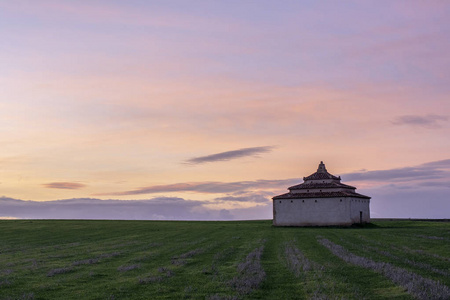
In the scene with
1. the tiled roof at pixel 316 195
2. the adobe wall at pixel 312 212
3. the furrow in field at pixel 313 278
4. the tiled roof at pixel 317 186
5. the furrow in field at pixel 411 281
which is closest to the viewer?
the furrow in field at pixel 411 281

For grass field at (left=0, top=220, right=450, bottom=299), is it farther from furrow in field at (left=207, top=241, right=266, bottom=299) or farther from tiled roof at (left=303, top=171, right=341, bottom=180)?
tiled roof at (left=303, top=171, right=341, bottom=180)

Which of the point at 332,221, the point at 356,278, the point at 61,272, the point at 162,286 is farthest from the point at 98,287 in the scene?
the point at 332,221

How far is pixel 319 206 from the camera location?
293 feet

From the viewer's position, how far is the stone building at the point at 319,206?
3457 inches

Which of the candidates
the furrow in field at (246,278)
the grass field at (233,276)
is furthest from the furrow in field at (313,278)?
the furrow in field at (246,278)

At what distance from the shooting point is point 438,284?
19.0m

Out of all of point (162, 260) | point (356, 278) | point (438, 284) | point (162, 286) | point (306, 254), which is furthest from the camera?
point (306, 254)

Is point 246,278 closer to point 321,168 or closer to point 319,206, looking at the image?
point 319,206

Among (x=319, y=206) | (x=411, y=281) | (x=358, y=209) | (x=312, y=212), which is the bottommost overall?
(x=411, y=281)

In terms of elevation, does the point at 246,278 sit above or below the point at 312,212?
below

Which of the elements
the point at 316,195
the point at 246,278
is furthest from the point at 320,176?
the point at 246,278

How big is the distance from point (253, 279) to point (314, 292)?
3.89 metres

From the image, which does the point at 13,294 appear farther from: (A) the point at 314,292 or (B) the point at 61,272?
(A) the point at 314,292

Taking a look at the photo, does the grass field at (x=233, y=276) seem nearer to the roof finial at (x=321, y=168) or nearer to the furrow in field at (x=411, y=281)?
the furrow in field at (x=411, y=281)
